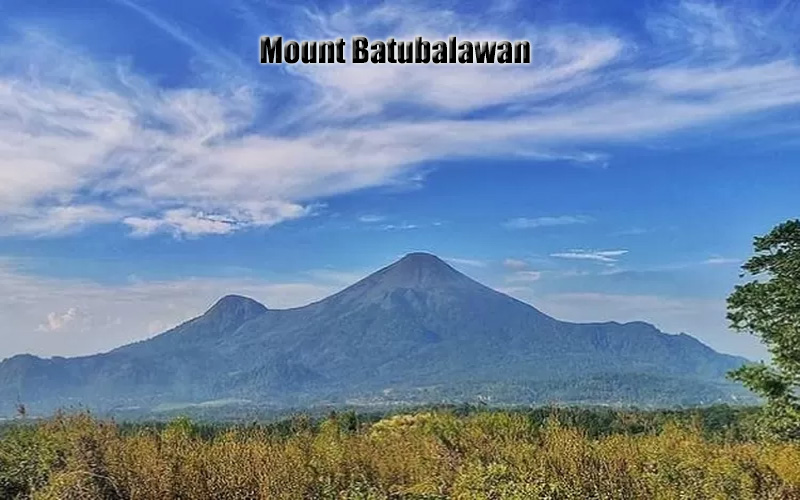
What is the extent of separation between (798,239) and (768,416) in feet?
10.9

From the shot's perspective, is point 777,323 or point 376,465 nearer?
point 376,465

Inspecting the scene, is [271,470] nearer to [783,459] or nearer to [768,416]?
[783,459]

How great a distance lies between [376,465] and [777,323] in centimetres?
921

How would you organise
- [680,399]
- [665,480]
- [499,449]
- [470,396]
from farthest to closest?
[680,399] < [470,396] < [499,449] < [665,480]

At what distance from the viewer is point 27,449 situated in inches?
324

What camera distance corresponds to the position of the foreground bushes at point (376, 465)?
8.10 meters

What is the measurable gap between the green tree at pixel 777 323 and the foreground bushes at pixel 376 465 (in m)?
2.94

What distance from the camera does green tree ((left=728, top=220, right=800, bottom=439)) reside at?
15.1 metres

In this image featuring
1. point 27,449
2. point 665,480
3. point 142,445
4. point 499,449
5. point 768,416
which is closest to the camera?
point 27,449

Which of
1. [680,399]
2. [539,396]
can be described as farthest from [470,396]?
[680,399]

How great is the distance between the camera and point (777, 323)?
613 inches

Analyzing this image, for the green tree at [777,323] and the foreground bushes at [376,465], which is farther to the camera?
the green tree at [777,323]

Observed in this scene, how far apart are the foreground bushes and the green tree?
9.64 ft

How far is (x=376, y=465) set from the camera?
32.6 ft
